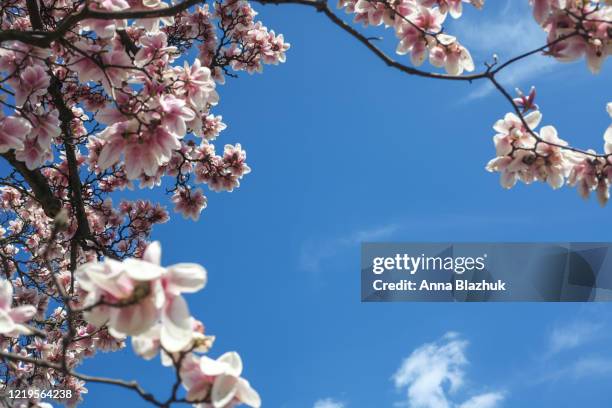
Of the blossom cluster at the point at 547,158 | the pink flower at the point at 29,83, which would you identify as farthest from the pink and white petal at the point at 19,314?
the blossom cluster at the point at 547,158

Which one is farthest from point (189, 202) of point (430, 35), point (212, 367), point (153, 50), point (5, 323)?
point (212, 367)

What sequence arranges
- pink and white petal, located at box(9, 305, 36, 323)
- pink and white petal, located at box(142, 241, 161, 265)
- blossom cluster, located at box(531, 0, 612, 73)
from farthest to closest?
blossom cluster, located at box(531, 0, 612, 73)
pink and white petal, located at box(9, 305, 36, 323)
pink and white petal, located at box(142, 241, 161, 265)

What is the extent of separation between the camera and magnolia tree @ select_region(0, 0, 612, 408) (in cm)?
170

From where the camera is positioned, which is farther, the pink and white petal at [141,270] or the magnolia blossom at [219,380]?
the magnolia blossom at [219,380]

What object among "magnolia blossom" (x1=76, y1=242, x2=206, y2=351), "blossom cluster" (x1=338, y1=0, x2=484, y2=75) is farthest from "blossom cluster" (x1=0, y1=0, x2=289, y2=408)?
"blossom cluster" (x1=338, y1=0, x2=484, y2=75)

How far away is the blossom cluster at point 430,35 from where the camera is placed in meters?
3.29

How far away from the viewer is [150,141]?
9.65 ft

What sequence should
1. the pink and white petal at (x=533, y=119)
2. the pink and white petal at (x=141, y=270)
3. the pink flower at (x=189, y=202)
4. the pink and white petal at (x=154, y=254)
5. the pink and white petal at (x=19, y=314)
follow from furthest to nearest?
the pink flower at (x=189, y=202)
the pink and white petal at (x=533, y=119)
the pink and white petal at (x=19, y=314)
the pink and white petal at (x=154, y=254)
the pink and white petal at (x=141, y=270)

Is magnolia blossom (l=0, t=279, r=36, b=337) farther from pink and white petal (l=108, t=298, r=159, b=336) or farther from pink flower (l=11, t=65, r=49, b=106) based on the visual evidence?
pink flower (l=11, t=65, r=49, b=106)

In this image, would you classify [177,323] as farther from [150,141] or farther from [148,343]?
[150,141]

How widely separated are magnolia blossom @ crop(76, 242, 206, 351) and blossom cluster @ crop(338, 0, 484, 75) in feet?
7.28

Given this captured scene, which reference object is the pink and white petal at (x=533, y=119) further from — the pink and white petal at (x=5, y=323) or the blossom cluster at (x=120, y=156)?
the pink and white petal at (x=5, y=323)

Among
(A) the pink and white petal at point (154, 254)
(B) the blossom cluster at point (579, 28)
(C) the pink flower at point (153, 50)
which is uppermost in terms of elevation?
(C) the pink flower at point (153, 50)

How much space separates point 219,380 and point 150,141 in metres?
1.57
